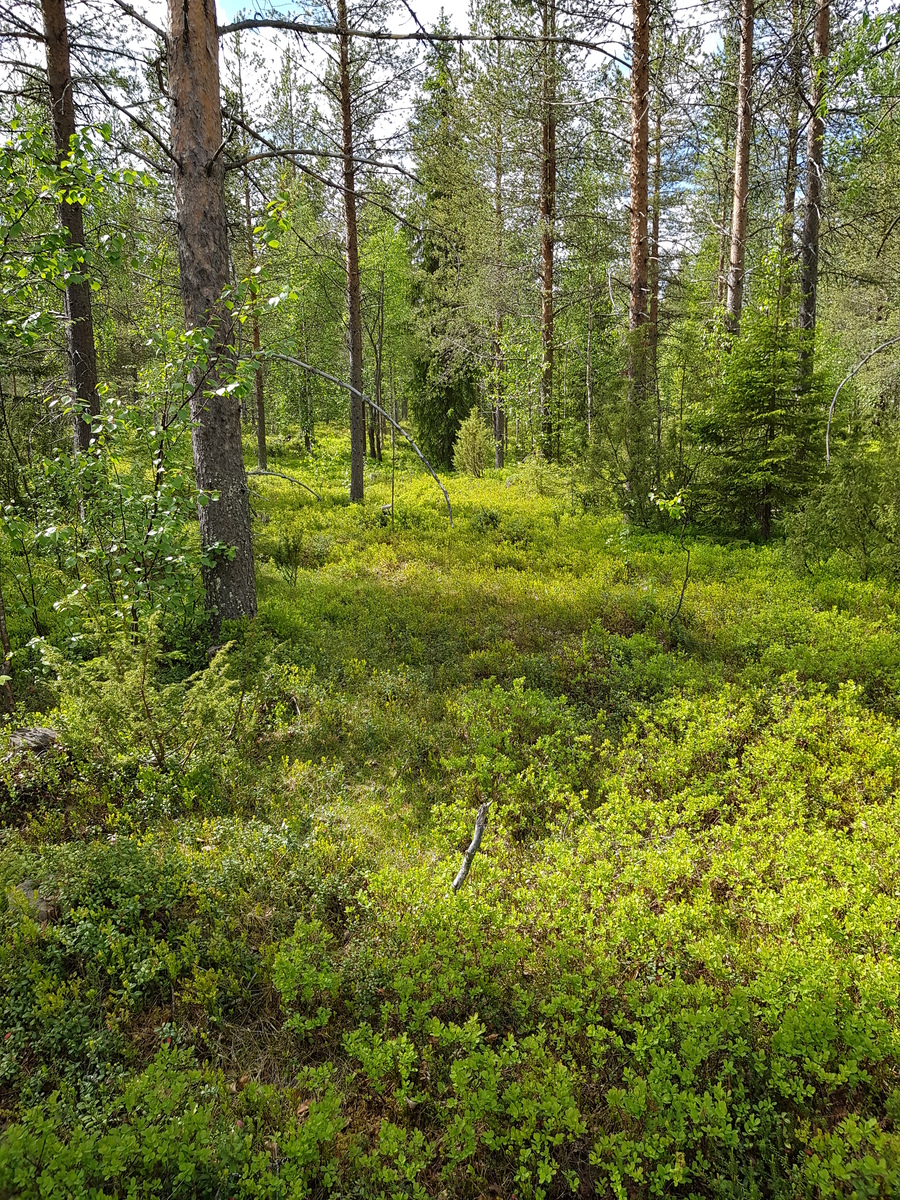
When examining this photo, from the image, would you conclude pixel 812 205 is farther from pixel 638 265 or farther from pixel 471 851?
pixel 471 851

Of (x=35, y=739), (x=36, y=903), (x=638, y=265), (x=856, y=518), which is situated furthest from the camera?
(x=638, y=265)

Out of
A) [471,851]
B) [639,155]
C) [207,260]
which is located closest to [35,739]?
[471,851]

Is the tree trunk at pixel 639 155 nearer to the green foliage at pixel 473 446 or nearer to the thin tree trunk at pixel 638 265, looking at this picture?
the thin tree trunk at pixel 638 265

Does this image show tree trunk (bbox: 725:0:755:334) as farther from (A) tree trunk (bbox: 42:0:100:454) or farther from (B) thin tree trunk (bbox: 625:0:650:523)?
(A) tree trunk (bbox: 42:0:100:454)

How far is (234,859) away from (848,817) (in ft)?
13.6

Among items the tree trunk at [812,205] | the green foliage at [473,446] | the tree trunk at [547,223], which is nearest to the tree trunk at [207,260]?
the tree trunk at [547,223]

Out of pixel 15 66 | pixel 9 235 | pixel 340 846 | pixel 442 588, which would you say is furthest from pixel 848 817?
pixel 15 66

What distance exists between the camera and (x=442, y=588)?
8.69 metres

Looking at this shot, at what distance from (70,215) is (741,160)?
1093 centimetres

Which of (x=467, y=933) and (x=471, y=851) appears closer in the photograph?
(x=467, y=933)

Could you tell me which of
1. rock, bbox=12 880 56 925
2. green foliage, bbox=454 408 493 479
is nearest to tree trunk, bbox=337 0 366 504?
green foliage, bbox=454 408 493 479

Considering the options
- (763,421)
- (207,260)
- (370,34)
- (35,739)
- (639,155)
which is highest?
(639,155)

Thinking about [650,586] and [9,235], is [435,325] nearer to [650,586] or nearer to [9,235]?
[650,586]

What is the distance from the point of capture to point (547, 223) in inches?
534
